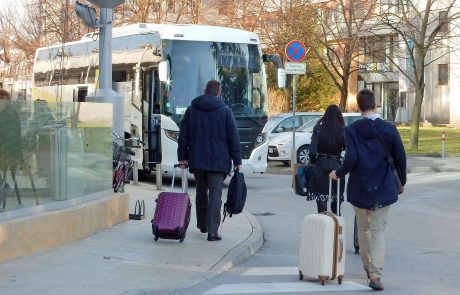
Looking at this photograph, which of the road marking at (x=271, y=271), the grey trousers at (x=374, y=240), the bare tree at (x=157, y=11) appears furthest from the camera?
the bare tree at (x=157, y=11)

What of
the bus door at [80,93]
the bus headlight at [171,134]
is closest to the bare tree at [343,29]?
the bus door at [80,93]

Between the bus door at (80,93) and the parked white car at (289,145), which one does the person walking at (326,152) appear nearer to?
the bus door at (80,93)

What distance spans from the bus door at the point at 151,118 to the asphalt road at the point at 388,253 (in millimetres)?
2591

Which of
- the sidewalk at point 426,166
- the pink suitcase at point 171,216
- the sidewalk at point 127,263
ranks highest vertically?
the pink suitcase at point 171,216

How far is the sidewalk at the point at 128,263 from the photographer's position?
25.4 ft

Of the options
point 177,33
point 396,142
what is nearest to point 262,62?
point 177,33

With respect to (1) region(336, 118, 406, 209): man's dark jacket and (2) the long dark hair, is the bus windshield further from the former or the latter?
(1) region(336, 118, 406, 209): man's dark jacket

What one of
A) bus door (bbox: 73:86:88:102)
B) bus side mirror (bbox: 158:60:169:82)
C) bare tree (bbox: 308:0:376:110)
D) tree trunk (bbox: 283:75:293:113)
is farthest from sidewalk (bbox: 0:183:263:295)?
tree trunk (bbox: 283:75:293:113)

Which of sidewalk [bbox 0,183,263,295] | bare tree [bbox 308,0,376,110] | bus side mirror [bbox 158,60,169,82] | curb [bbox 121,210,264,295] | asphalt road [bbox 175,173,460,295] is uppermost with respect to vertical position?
bare tree [bbox 308,0,376,110]

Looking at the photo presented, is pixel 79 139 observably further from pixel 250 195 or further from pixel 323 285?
pixel 250 195

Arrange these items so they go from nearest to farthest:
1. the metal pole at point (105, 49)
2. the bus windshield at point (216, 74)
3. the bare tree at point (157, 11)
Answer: the metal pole at point (105, 49) → the bus windshield at point (216, 74) → the bare tree at point (157, 11)

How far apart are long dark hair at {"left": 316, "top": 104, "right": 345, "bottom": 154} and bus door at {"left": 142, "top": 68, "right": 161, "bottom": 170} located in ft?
29.9

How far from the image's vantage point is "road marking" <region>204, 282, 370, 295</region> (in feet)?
26.6

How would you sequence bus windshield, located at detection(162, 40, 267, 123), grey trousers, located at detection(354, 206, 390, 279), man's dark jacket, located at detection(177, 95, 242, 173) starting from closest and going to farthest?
grey trousers, located at detection(354, 206, 390, 279) → man's dark jacket, located at detection(177, 95, 242, 173) → bus windshield, located at detection(162, 40, 267, 123)
